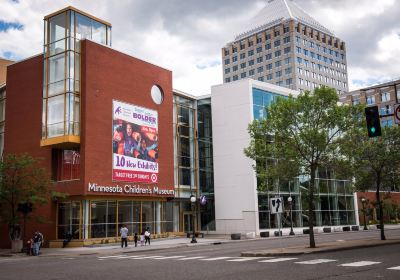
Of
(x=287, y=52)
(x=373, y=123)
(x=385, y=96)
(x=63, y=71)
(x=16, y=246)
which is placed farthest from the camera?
(x=287, y=52)

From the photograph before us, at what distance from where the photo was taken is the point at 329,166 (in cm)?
2828

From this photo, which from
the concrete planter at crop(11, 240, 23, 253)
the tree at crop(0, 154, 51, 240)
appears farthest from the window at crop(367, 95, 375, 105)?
the concrete planter at crop(11, 240, 23, 253)

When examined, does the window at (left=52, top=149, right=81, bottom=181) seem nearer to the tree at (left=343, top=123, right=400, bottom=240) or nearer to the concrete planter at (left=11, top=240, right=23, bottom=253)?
the concrete planter at (left=11, top=240, right=23, bottom=253)

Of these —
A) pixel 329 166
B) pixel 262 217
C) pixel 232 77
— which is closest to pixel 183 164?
pixel 262 217

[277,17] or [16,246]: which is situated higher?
[277,17]

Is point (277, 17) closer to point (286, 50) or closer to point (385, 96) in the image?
point (286, 50)

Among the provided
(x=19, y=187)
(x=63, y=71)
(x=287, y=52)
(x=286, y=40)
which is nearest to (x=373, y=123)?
(x=19, y=187)

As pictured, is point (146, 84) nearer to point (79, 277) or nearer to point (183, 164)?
point (183, 164)

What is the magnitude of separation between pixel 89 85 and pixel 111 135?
15.6 ft

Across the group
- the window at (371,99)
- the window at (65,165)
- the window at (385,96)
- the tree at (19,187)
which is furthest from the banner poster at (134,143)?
the window at (371,99)

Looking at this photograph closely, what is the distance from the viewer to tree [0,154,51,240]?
36.5 m

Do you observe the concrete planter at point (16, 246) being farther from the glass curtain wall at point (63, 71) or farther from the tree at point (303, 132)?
the tree at point (303, 132)

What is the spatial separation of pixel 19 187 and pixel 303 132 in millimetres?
21886

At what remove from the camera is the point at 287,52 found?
420 feet
